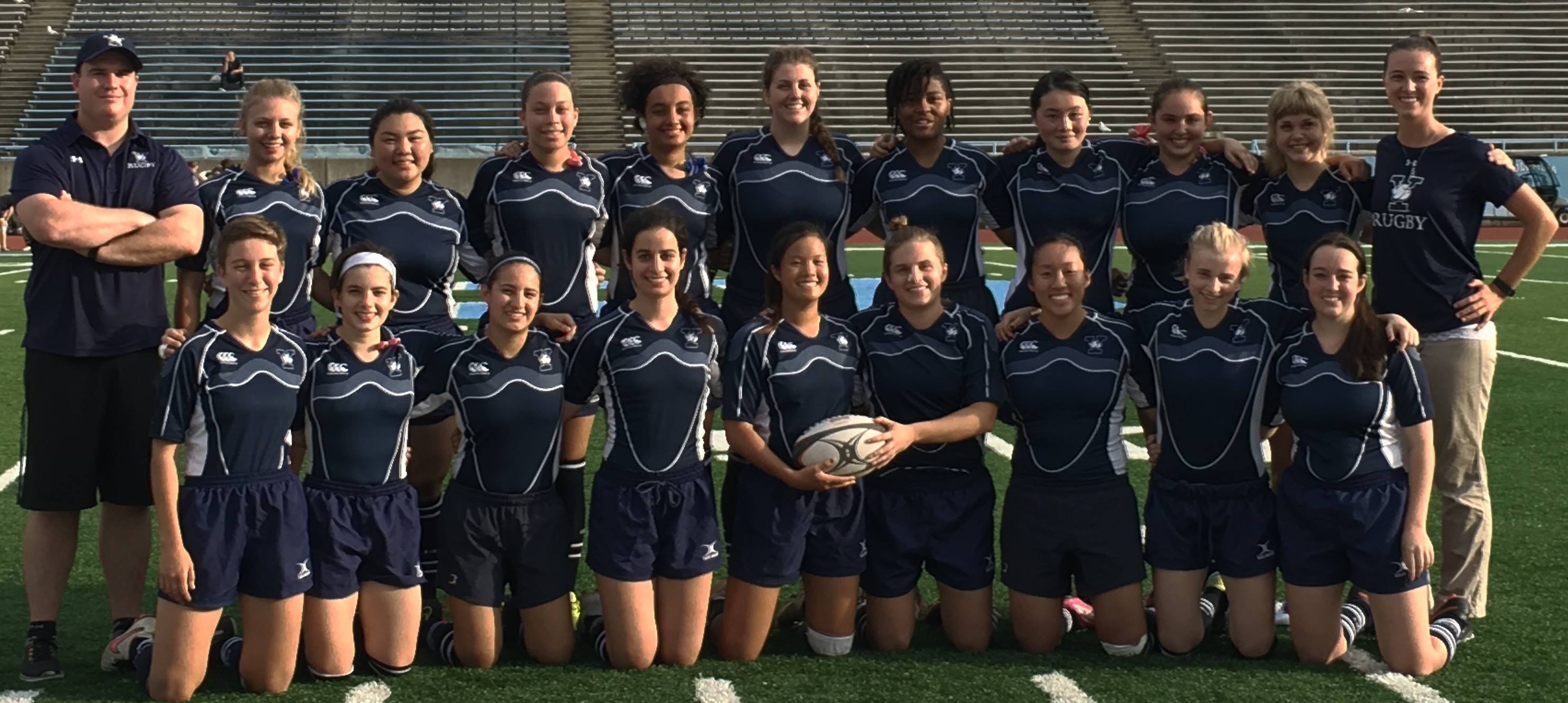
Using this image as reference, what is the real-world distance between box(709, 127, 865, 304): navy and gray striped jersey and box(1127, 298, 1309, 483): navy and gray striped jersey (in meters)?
1.20

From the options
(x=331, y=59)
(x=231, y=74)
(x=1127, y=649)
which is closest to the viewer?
(x=1127, y=649)

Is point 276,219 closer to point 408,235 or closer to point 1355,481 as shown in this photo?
point 408,235

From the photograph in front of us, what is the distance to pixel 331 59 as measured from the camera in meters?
30.0

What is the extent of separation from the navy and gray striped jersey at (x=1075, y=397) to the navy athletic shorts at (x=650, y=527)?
102cm

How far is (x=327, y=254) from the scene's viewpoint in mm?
4789

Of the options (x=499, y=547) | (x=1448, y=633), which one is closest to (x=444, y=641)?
(x=499, y=547)

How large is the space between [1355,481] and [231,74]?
2657 centimetres

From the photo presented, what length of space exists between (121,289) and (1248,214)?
371cm

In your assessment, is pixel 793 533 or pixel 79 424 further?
pixel 793 533

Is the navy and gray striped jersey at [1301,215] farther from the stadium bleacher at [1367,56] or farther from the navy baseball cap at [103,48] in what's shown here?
the stadium bleacher at [1367,56]

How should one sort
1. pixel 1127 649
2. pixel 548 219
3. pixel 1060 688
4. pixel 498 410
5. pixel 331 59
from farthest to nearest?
pixel 331 59 → pixel 548 219 → pixel 1127 649 → pixel 498 410 → pixel 1060 688

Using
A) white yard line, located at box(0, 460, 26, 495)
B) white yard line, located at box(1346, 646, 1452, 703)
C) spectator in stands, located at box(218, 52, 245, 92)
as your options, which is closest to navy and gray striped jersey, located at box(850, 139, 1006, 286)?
white yard line, located at box(1346, 646, 1452, 703)

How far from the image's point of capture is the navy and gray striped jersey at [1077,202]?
505 cm

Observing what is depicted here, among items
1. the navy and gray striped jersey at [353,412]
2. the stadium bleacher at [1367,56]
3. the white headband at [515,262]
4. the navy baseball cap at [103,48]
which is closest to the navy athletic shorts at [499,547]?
the navy and gray striped jersey at [353,412]
